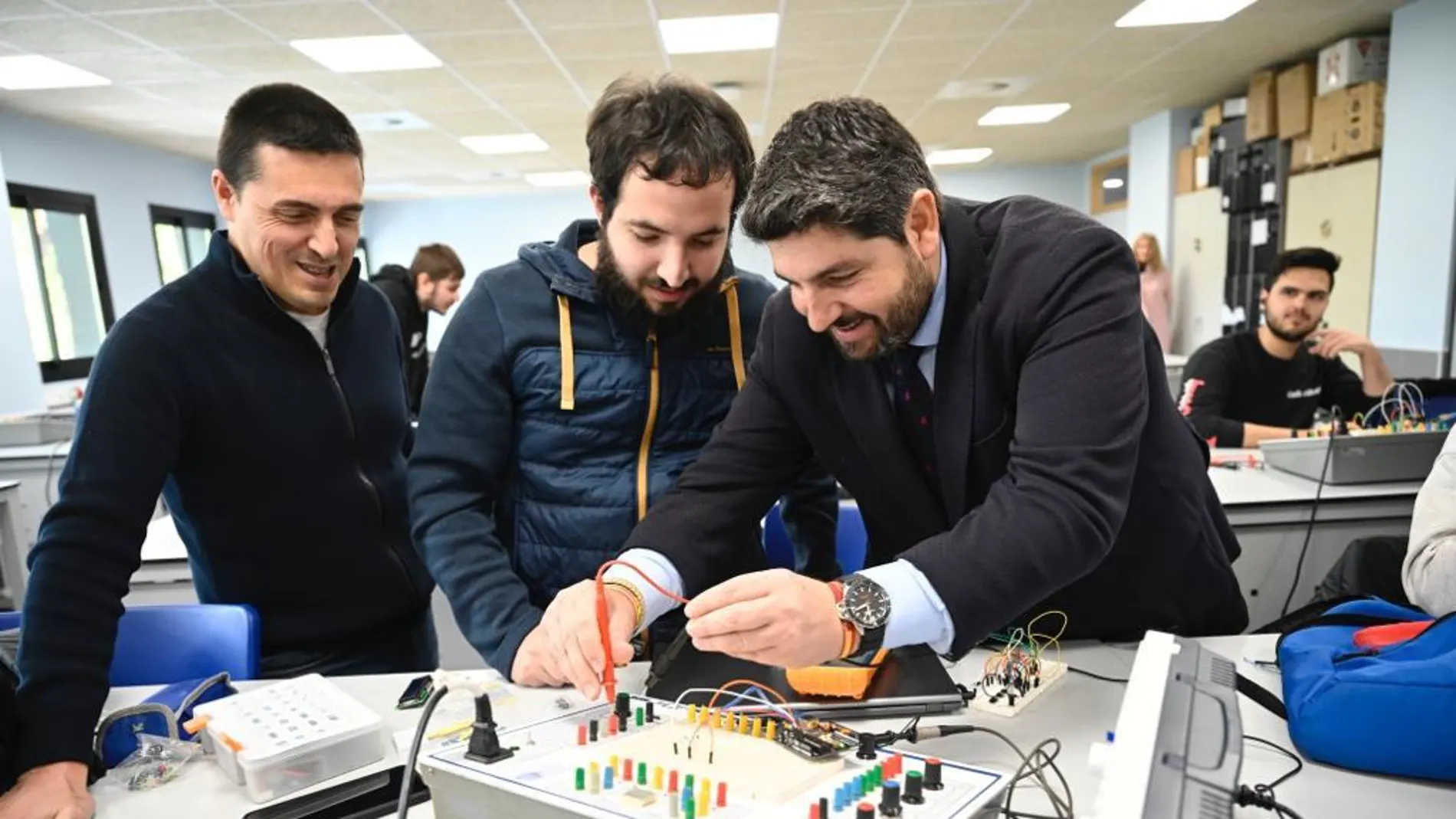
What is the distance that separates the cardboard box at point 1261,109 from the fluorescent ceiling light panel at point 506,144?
5235 millimetres

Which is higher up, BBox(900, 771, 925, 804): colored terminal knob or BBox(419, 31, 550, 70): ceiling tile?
BBox(419, 31, 550, 70): ceiling tile

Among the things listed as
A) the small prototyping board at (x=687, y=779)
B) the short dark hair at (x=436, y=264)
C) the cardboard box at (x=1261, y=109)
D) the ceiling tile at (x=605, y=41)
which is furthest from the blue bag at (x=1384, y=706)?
the cardboard box at (x=1261, y=109)

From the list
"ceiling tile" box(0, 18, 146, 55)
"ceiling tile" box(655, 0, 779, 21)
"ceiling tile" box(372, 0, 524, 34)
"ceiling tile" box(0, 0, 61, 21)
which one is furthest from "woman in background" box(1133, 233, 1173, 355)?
"ceiling tile" box(0, 0, 61, 21)

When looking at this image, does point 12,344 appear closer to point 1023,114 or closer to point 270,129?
point 270,129

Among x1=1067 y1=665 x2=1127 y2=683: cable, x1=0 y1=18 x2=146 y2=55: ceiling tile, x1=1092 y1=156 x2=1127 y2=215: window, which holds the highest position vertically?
x1=0 y1=18 x2=146 y2=55: ceiling tile

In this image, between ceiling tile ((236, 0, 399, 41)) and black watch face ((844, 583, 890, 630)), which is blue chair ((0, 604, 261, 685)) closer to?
black watch face ((844, 583, 890, 630))

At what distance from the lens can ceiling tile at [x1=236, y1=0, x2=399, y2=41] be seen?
3.92 meters

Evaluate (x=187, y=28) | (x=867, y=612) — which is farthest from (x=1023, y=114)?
(x=867, y=612)

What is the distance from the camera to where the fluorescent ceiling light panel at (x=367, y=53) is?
14.6ft

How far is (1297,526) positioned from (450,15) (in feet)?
12.8

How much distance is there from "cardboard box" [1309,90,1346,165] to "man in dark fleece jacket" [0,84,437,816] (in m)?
5.28

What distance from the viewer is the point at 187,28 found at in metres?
4.16

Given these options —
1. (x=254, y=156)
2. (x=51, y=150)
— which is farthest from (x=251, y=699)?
(x=51, y=150)

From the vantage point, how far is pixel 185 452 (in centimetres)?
136
